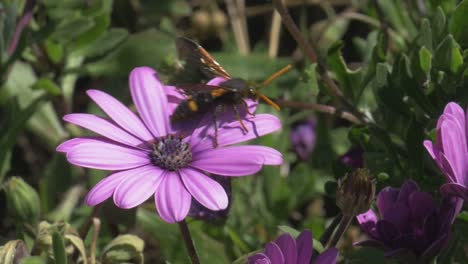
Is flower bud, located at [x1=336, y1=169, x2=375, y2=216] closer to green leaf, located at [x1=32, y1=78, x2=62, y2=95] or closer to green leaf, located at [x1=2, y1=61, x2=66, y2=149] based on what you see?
green leaf, located at [x1=32, y1=78, x2=62, y2=95]

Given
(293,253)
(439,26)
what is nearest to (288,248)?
(293,253)

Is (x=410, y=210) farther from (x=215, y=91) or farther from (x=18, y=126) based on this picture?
(x=18, y=126)

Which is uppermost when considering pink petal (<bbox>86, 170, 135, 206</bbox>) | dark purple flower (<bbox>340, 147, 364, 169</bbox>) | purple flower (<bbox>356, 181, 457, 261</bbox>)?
pink petal (<bbox>86, 170, 135, 206</bbox>)

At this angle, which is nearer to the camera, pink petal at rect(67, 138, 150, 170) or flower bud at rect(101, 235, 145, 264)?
pink petal at rect(67, 138, 150, 170)

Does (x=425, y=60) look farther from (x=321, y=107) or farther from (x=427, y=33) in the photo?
(x=321, y=107)

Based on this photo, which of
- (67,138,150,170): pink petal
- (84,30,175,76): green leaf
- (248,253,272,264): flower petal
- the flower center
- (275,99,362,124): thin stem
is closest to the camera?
(248,253,272,264): flower petal

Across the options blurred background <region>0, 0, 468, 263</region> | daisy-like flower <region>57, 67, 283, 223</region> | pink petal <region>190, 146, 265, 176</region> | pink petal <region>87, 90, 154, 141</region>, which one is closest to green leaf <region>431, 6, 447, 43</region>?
blurred background <region>0, 0, 468, 263</region>

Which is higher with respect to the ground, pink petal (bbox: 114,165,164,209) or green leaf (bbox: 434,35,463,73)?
green leaf (bbox: 434,35,463,73)

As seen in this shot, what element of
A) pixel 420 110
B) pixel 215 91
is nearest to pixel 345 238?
pixel 420 110
